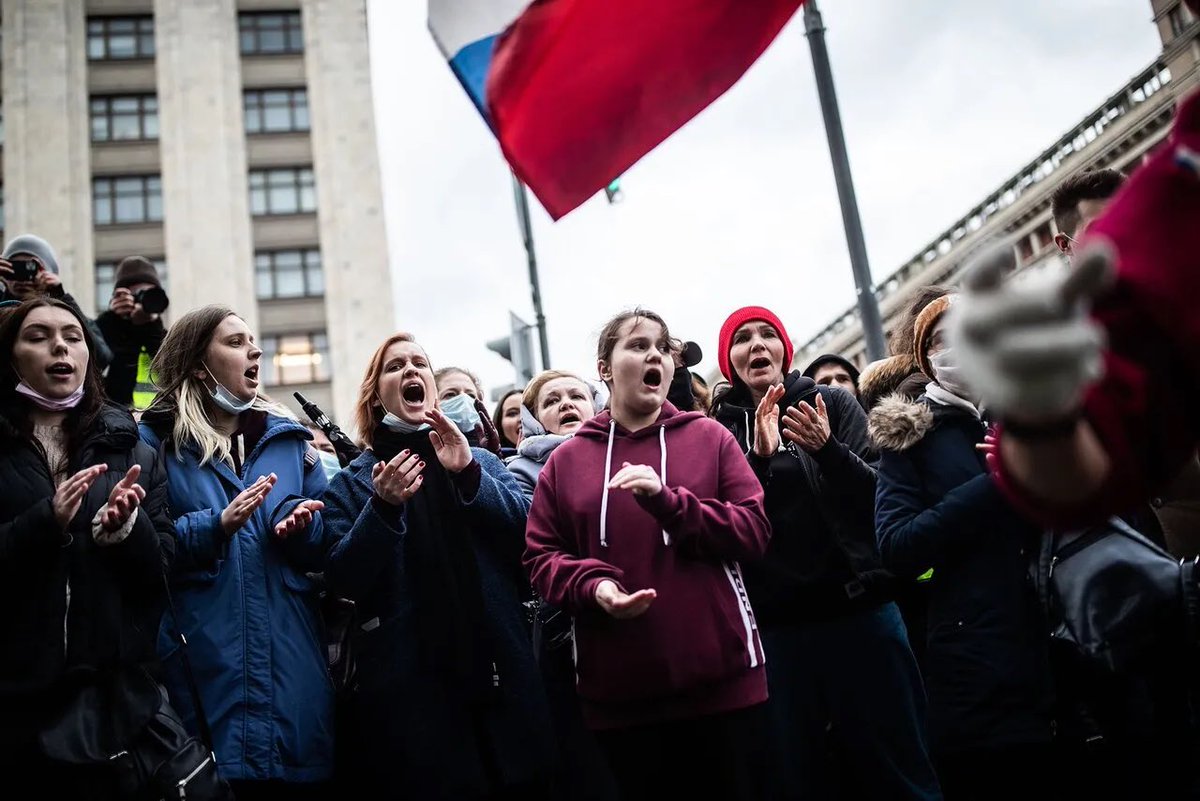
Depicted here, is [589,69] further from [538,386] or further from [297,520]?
[538,386]

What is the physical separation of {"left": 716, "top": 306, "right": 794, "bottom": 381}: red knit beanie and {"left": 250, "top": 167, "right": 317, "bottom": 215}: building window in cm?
3590

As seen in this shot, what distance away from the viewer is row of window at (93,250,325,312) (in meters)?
37.8

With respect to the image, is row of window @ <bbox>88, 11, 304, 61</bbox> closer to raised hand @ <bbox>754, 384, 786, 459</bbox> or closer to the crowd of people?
the crowd of people

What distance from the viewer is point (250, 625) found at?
3865mm

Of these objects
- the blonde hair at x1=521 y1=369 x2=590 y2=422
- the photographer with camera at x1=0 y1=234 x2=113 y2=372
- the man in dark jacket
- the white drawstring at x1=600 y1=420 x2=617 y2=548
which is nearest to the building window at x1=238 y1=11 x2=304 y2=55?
the photographer with camera at x1=0 y1=234 x2=113 y2=372

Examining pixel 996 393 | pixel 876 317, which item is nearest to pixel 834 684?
pixel 996 393

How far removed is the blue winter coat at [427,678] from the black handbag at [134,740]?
68 centimetres

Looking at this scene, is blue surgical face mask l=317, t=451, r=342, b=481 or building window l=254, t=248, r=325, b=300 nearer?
blue surgical face mask l=317, t=451, r=342, b=481

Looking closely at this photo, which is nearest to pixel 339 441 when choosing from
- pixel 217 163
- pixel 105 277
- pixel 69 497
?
pixel 69 497

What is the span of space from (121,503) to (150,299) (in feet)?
9.61

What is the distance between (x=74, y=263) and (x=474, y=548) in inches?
1463

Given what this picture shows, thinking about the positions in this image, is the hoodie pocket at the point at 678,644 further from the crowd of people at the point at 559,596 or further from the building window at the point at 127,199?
the building window at the point at 127,199

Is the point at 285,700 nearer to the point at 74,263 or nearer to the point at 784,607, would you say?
the point at 784,607

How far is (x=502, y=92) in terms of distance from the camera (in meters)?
3.13
